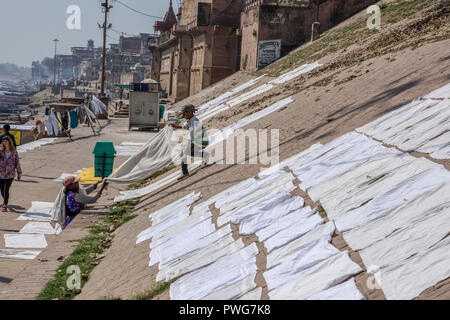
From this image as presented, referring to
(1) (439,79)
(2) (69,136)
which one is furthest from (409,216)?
(2) (69,136)

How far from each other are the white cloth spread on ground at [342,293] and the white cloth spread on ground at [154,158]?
27.5 feet

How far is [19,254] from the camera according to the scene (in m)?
8.45

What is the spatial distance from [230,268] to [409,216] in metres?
1.68

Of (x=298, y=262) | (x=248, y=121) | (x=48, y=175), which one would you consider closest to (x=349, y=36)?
(x=248, y=121)

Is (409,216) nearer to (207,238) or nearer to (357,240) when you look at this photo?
(357,240)

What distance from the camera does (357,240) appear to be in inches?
181

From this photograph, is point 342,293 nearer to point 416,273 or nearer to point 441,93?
point 416,273

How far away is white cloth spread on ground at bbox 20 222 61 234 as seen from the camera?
32.6 ft

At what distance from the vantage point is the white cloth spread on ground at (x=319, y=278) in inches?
161

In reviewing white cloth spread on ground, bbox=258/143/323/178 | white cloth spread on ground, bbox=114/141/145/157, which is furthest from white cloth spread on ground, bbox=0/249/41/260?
white cloth spread on ground, bbox=114/141/145/157

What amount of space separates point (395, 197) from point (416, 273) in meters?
1.28

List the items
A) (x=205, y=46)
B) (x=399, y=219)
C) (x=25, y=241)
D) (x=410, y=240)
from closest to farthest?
(x=410, y=240) → (x=399, y=219) → (x=25, y=241) → (x=205, y=46)

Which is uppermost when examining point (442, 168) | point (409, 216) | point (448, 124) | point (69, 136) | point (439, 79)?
point (439, 79)
